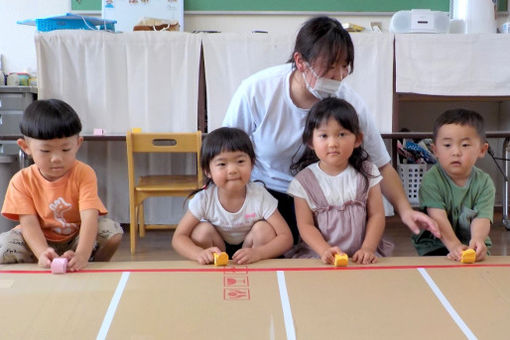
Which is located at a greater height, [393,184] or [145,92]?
[145,92]

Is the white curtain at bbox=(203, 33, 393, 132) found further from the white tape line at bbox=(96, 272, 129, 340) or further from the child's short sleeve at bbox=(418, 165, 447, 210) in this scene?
the white tape line at bbox=(96, 272, 129, 340)

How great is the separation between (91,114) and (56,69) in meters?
0.34

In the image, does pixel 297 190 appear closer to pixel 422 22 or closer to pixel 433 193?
pixel 433 193

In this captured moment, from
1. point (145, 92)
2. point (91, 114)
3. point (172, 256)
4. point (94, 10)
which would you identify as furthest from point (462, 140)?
point (94, 10)

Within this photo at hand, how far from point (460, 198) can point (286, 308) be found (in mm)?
789

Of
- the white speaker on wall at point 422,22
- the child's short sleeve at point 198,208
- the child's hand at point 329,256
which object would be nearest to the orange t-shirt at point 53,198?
the child's short sleeve at point 198,208

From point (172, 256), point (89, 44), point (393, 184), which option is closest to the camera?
point (393, 184)

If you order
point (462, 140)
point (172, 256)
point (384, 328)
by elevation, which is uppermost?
point (462, 140)

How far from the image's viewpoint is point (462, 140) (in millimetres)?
1441

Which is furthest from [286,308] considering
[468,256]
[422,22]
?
[422,22]

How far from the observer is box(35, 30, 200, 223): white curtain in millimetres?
3059

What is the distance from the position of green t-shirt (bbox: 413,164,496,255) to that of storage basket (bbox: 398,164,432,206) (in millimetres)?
1853

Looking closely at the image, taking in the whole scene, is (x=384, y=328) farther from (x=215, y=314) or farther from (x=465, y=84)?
(x=465, y=84)

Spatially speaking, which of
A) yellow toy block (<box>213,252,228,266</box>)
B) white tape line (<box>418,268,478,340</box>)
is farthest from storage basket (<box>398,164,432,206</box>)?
yellow toy block (<box>213,252,228,266</box>)
